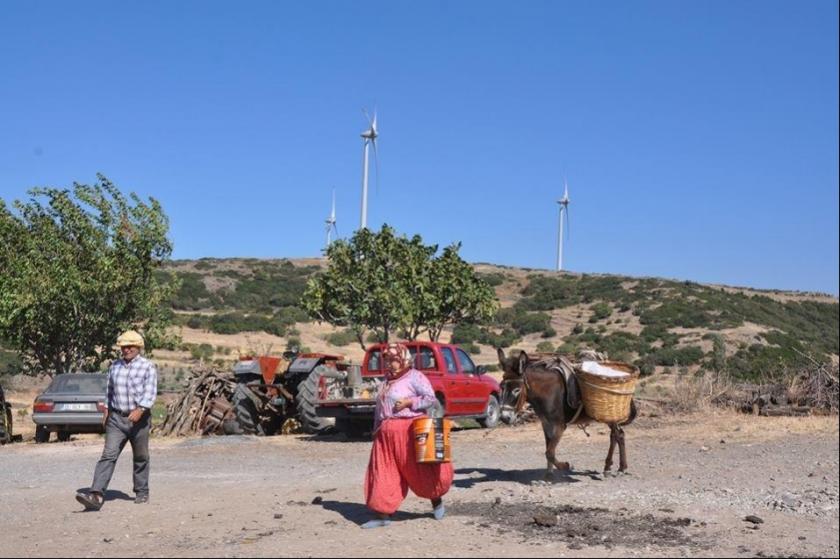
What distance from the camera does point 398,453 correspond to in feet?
28.7

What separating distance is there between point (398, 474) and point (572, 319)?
58.5 metres

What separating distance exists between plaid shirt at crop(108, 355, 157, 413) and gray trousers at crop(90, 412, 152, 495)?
169mm

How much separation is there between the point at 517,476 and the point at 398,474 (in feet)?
13.9

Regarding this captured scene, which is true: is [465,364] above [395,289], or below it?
below

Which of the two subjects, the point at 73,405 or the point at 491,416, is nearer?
the point at 73,405

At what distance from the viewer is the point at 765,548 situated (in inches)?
311

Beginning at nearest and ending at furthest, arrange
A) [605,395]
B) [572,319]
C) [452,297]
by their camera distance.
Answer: [605,395]
[452,297]
[572,319]

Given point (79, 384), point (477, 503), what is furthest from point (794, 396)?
point (79, 384)

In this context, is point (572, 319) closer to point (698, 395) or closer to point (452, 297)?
point (452, 297)

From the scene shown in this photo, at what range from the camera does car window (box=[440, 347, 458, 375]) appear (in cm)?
1844

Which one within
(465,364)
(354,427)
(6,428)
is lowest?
(6,428)

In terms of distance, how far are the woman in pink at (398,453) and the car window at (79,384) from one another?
1189cm

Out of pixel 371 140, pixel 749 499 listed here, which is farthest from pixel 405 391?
pixel 371 140

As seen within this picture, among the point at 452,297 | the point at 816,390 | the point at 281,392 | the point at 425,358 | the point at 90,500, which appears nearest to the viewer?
the point at 90,500
